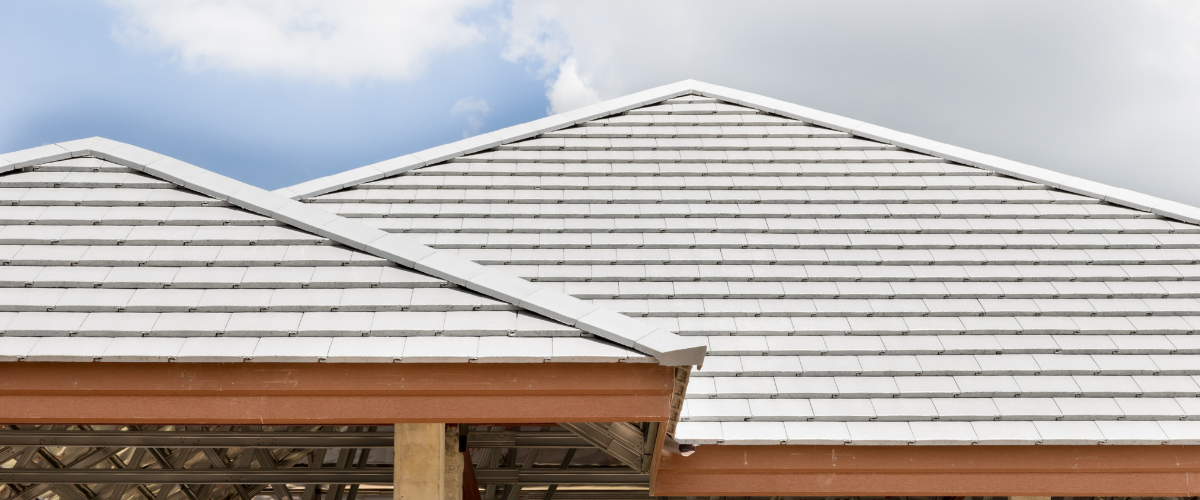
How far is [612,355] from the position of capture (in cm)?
450

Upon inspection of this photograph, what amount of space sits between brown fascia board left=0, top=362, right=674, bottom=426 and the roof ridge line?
0.22m

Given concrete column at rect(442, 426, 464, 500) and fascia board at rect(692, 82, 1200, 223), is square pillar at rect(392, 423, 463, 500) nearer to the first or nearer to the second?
concrete column at rect(442, 426, 464, 500)

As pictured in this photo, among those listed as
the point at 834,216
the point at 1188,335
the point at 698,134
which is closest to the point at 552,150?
the point at 698,134

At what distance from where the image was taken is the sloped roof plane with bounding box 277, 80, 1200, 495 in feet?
19.3

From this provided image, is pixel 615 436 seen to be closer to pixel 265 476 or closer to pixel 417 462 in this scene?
pixel 417 462

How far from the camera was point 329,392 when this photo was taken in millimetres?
4637

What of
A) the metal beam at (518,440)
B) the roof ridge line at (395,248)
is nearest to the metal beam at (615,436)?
the roof ridge line at (395,248)

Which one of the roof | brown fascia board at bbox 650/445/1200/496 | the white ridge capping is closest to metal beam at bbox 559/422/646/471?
brown fascia board at bbox 650/445/1200/496

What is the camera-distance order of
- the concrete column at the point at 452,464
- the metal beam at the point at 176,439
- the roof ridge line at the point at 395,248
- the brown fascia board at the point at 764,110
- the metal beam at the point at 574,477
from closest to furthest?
the roof ridge line at the point at 395,248
the concrete column at the point at 452,464
the metal beam at the point at 176,439
the metal beam at the point at 574,477
the brown fascia board at the point at 764,110

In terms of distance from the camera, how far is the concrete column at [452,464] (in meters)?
6.26

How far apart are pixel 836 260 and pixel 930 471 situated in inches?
88.1

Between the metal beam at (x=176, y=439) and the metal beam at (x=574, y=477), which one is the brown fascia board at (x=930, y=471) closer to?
the metal beam at (x=574, y=477)

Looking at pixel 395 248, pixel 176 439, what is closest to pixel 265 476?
pixel 176 439

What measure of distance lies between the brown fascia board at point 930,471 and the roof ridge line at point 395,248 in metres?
1.67
